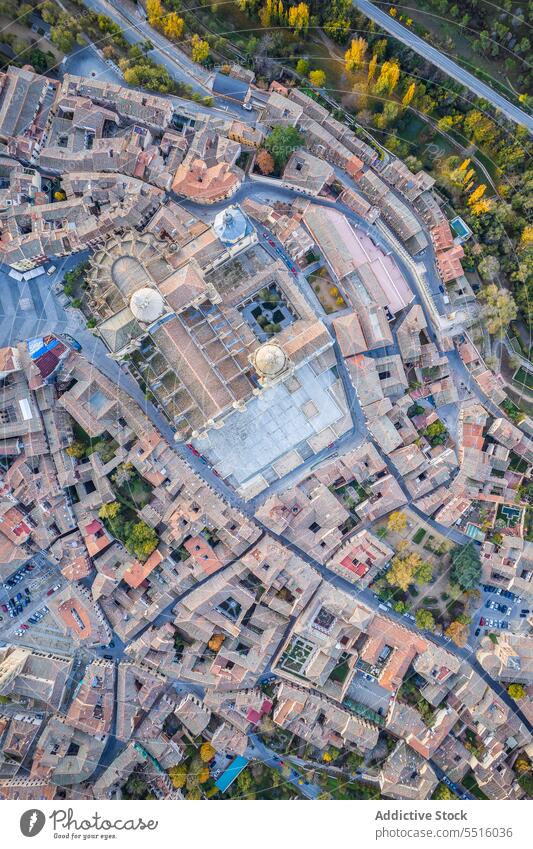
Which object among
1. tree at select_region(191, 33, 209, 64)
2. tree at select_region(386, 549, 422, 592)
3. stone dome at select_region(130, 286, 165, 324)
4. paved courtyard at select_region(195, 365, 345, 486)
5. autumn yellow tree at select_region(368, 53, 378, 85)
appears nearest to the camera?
stone dome at select_region(130, 286, 165, 324)

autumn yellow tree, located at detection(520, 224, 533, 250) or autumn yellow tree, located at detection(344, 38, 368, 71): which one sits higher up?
autumn yellow tree, located at detection(344, 38, 368, 71)

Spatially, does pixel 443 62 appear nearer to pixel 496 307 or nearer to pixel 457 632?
pixel 496 307

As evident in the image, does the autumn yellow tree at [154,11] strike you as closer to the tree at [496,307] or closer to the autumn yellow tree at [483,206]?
the autumn yellow tree at [483,206]

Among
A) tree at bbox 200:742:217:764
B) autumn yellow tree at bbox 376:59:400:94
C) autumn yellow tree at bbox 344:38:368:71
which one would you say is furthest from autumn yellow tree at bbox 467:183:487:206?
tree at bbox 200:742:217:764

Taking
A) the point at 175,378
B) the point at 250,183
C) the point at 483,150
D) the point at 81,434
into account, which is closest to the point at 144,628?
the point at 81,434

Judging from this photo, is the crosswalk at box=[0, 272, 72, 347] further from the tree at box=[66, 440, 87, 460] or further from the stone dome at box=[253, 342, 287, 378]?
the stone dome at box=[253, 342, 287, 378]
